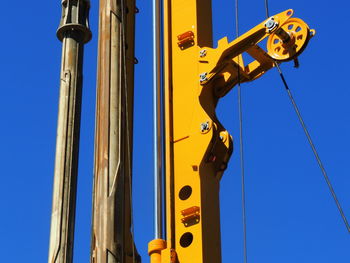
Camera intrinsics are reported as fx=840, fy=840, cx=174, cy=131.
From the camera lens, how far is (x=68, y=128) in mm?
10641

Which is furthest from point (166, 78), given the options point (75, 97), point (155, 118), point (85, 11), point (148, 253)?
point (85, 11)

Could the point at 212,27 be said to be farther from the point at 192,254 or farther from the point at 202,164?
the point at 192,254

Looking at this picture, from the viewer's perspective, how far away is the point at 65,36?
1132 centimetres

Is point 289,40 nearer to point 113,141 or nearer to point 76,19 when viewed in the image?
point 113,141

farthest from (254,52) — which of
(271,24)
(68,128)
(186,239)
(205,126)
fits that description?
(68,128)

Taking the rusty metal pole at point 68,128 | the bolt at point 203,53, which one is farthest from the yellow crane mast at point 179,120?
the rusty metal pole at point 68,128

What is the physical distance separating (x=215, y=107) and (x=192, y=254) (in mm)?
1600

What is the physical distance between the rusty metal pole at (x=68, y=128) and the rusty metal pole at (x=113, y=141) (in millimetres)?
1722

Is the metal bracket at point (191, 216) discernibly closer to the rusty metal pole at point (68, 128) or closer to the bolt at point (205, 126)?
the bolt at point (205, 126)

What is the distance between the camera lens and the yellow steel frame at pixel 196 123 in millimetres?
7566

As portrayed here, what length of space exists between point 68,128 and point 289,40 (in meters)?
3.77

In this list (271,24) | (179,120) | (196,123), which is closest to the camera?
(271,24)

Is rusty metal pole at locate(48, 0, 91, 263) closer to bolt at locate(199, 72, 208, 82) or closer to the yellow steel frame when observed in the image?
the yellow steel frame

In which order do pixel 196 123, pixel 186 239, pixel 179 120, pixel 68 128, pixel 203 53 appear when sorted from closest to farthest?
pixel 186 239 < pixel 196 123 < pixel 179 120 < pixel 203 53 < pixel 68 128
